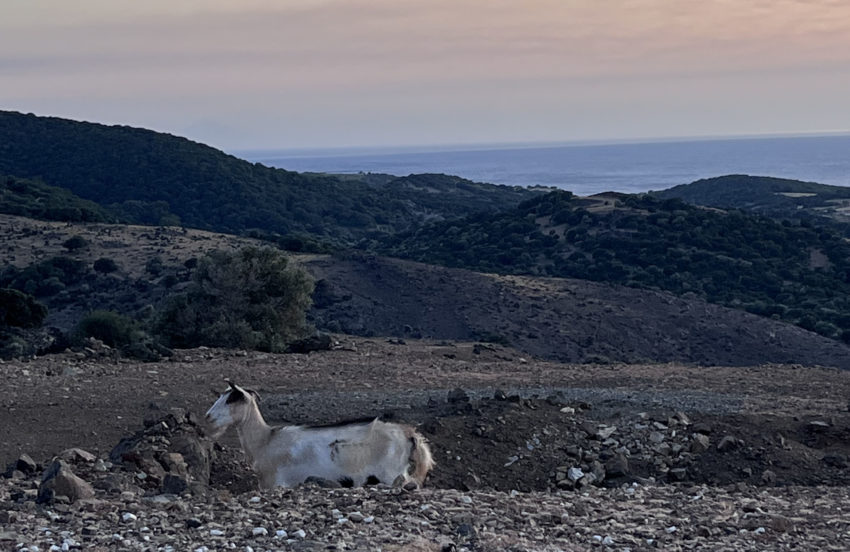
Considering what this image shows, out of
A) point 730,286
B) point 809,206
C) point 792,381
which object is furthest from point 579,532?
point 809,206

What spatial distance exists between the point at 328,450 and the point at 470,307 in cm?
2569

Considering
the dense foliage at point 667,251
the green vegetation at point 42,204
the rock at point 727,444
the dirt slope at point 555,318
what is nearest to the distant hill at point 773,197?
the dense foliage at point 667,251

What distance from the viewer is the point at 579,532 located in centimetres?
701

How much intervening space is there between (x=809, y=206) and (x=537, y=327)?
5910 cm

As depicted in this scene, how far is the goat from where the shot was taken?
8.23 m

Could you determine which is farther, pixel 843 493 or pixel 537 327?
pixel 537 327

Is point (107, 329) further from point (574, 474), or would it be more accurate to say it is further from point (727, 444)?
point (727, 444)

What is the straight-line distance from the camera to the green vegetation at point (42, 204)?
47.5 m

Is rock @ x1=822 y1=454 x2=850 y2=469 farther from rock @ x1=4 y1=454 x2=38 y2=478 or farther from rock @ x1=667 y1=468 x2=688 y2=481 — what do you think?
rock @ x1=4 y1=454 x2=38 y2=478

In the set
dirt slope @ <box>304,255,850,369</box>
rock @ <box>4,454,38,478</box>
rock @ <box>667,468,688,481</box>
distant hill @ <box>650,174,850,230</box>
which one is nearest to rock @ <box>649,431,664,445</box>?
rock @ <box>667,468,688,481</box>

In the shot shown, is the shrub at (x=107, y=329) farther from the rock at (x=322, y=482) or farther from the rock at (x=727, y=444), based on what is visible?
the rock at (x=727, y=444)

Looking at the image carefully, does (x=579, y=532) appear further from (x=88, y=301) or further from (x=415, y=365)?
(x=88, y=301)

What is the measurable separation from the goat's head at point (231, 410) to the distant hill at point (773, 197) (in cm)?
6642

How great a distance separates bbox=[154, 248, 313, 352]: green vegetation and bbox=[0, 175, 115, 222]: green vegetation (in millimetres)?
26247
